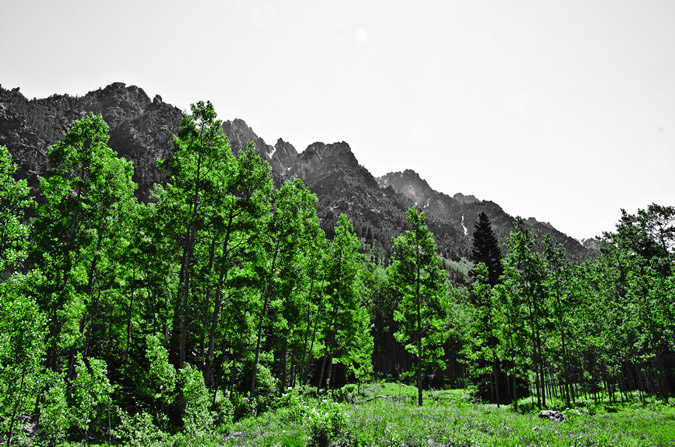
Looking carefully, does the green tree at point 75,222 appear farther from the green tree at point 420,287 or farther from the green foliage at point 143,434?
the green tree at point 420,287

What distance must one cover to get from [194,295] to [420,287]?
14.5 meters

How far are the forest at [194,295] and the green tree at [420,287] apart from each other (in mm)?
105

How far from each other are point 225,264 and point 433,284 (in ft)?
44.1

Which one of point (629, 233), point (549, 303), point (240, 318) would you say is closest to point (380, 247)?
point (629, 233)

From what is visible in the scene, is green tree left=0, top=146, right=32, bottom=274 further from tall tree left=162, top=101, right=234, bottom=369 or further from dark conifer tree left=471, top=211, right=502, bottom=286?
dark conifer tree left=471, top=211, right=502, bottom=286

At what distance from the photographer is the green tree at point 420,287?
70.9 feet

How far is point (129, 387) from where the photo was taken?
1788 centimetres

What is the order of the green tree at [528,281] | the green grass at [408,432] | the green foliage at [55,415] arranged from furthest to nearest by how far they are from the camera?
the green tree at [528,281], the green foliage at [55,415], the green grass at [408,432]

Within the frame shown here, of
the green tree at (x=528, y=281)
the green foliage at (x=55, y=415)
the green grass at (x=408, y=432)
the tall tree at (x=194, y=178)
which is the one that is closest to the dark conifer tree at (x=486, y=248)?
the green tree at (x=528, y=281)

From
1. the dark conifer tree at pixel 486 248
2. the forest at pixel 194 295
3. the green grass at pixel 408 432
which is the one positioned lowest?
the green grass at pixel 408 432

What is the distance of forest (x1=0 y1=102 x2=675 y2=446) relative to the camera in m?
9.52

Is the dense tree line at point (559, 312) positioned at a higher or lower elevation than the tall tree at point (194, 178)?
lower

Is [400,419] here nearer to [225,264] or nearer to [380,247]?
[225,264]

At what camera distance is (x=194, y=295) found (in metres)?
18.5
